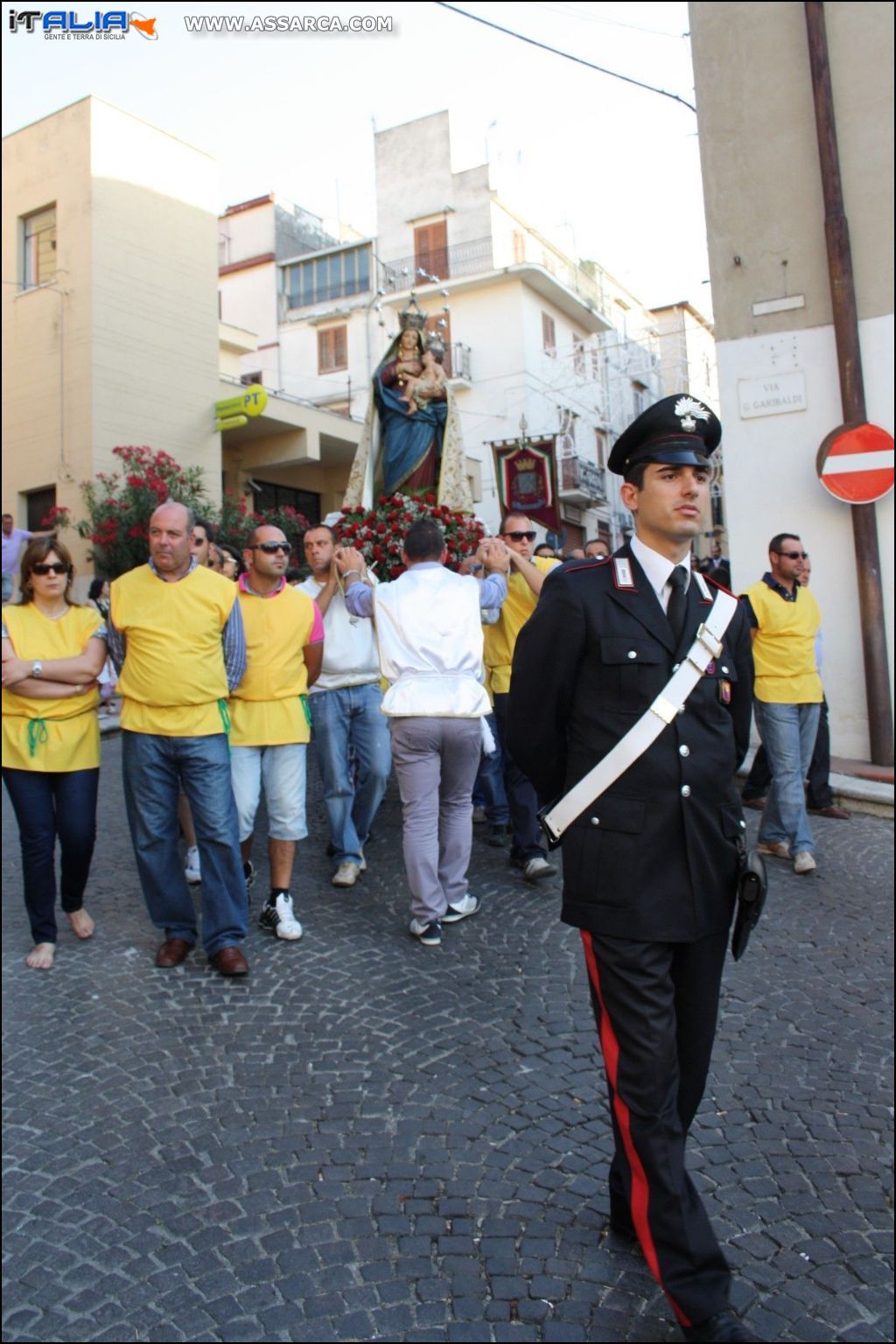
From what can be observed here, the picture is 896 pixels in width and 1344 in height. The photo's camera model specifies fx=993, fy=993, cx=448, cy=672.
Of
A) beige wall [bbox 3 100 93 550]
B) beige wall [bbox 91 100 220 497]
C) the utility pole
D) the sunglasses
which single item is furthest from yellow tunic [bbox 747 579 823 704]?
beige wall [bbox 3 100 93 550]

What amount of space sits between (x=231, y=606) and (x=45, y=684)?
35.3 inches

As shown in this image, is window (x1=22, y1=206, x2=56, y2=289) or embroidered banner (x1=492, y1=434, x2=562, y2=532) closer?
embroidered banner (x1=492, y1=434, x2=562, y2=532)

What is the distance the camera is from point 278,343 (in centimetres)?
2098

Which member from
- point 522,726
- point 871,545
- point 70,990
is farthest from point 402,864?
point 871,545

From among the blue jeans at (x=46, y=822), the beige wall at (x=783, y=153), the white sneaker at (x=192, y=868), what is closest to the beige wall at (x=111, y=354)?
the white sneaker at (x=192, y=868)

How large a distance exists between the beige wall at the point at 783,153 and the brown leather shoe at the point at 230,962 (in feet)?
11.7

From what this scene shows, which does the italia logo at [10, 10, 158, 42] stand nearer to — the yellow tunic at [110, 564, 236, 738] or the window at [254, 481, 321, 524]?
the yellow tunic at [110, 564, 236, 738]

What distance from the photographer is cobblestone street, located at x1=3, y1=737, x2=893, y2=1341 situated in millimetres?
2229

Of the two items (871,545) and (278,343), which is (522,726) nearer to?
(871,545)

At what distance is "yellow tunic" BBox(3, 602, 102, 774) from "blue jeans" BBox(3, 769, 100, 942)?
0.23ft

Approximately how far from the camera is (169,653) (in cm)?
416

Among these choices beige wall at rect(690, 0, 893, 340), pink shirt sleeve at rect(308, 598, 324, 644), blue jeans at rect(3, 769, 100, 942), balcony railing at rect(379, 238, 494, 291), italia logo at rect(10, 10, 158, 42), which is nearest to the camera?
beige wall at rect(690, 0, 893, 340)

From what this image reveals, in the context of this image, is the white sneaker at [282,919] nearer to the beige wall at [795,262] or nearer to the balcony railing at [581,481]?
the balcony railing at [581,481]

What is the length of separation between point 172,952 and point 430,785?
1373mm
